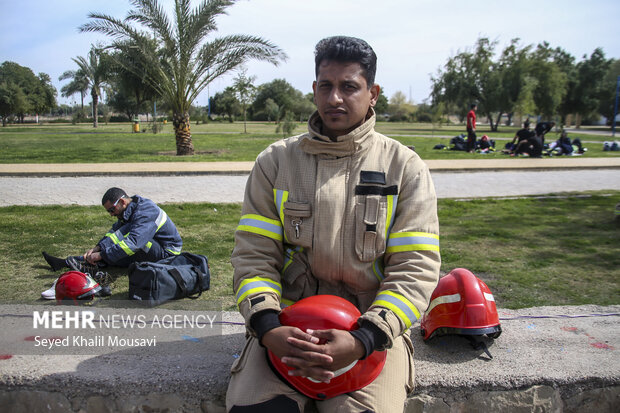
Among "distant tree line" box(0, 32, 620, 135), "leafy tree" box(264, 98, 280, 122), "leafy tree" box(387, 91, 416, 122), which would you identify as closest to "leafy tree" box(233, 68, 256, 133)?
"distant tree line" box(0, 32, 620, 135)

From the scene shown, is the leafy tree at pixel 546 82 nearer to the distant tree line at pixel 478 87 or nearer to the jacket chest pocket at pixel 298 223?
the distant tree line at pixel 478 87

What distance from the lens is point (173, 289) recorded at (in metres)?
4.27

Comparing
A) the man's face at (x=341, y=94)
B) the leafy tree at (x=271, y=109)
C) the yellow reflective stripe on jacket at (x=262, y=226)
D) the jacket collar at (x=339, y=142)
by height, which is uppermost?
the leafy tree at (x=271, y=109)

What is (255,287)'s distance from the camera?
2.19m

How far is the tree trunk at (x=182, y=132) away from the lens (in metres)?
17.3

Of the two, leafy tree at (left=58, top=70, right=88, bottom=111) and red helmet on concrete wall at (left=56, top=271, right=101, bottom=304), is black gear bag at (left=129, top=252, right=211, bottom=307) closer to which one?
red helmet on concrete wall at (left=56, top=271, right=101, bottom=304)

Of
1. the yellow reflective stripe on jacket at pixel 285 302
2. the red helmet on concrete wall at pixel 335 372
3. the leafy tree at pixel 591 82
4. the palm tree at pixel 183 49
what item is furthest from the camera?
the leafy tree at pixel 591 82

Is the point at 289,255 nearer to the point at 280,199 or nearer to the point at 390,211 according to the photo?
the point at 280,199

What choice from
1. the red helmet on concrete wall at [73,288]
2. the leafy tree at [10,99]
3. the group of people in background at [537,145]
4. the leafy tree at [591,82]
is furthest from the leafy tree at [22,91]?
the leafy tree at [591,82]

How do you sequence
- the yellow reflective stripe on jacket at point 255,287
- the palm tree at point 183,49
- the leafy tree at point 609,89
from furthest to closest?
the leafy tree at point 609,89 < the palm tree at point 183,49 < the yellow reflective stripe on jacket at point 255,287

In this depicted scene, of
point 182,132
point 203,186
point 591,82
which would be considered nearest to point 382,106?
point 591,82

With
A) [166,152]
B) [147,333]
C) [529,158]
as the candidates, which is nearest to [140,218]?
[147,333]

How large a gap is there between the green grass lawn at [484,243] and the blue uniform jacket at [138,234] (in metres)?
0.32

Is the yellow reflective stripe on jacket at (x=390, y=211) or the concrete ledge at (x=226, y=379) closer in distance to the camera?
the yellow reflective stripe on jacket at (x=390, y=211)
